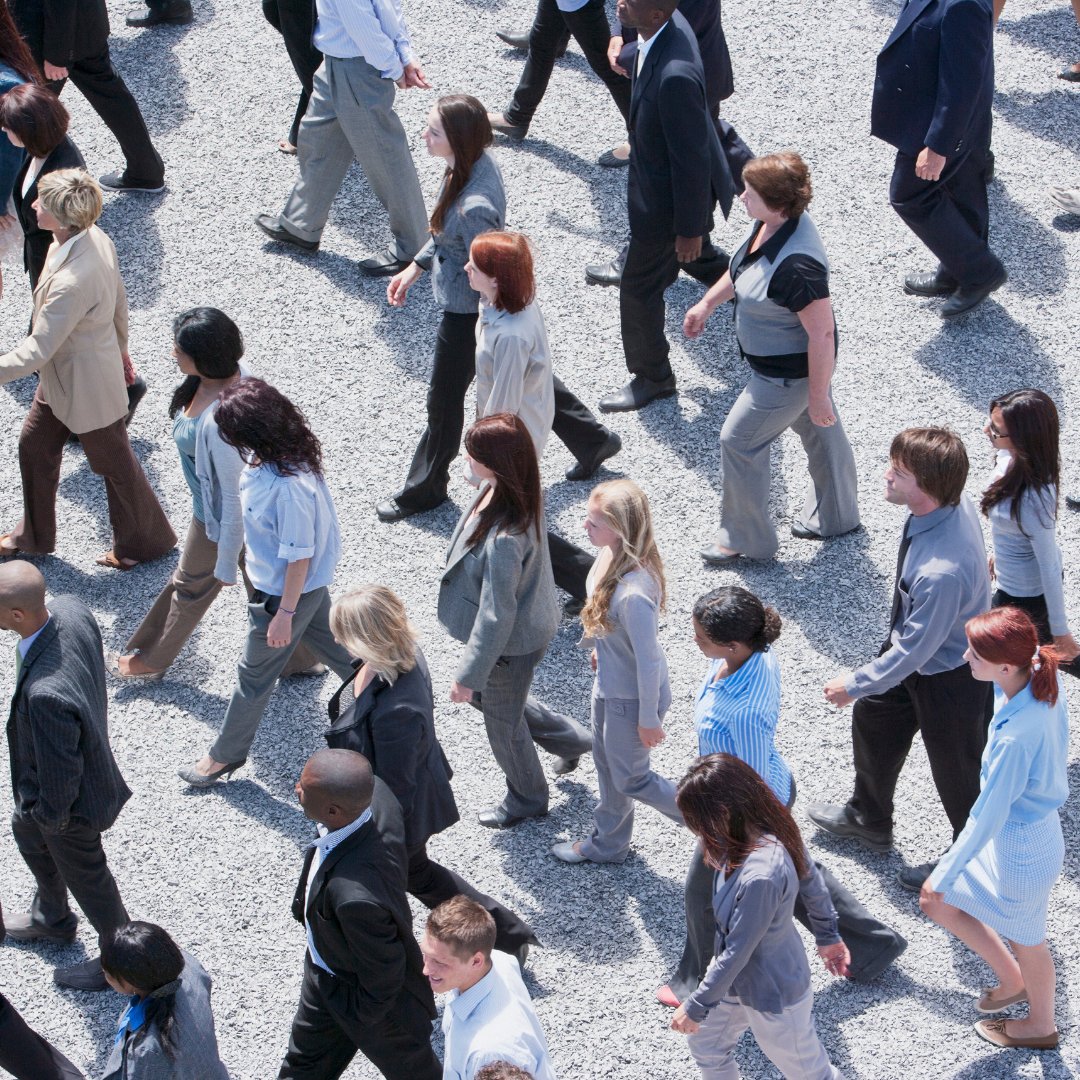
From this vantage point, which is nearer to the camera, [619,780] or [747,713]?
[747,713]

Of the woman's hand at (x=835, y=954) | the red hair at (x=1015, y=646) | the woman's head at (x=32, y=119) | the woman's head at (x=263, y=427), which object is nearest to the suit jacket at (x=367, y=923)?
the woman's hand at (x=835, y=954)

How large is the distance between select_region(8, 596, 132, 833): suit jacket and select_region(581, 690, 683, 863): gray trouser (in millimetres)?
1618

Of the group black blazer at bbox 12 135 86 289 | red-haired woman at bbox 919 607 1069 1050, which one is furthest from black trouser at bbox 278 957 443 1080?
black blazer at bbox 12 135 86 289

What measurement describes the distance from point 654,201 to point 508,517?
2.51 m

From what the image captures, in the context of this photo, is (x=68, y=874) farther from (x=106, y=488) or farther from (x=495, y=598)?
(x=106, y=488)

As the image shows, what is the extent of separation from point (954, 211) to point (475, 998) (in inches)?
198

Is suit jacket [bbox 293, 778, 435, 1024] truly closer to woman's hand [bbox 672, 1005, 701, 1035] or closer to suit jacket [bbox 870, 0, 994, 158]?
woman's hand [bbox 672, 1005, 701, 1035]

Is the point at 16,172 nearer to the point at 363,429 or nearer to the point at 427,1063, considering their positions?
the point at 363,429

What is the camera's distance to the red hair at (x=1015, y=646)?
14.2 feet

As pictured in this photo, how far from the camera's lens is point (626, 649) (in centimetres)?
491

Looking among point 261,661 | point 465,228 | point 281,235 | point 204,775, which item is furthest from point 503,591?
point 281,235

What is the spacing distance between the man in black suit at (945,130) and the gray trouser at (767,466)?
61.0 inches

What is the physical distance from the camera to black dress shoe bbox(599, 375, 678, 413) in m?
7.36

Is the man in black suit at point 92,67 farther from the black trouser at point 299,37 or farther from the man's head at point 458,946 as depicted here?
the man's head at point 458,946
